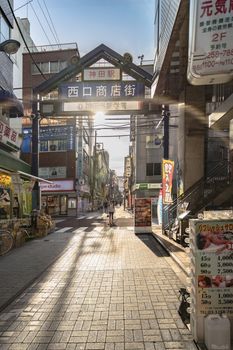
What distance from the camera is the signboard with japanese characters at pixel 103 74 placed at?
62.0 ft

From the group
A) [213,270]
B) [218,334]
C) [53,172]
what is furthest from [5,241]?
[53,172]

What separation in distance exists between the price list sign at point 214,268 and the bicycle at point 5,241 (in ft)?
29.5

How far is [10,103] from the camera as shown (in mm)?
18094

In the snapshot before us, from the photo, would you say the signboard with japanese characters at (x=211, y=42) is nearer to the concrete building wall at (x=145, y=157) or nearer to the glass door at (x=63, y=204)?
the glass door at (x=63, y=204)

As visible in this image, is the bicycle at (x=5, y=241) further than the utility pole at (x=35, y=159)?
No

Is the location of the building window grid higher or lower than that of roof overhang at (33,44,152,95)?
higher

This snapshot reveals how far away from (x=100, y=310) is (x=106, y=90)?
44.5 ft

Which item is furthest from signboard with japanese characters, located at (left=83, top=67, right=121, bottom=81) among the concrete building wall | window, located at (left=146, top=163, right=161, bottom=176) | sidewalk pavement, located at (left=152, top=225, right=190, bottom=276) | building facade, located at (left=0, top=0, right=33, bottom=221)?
window, located at (left=146, top=163, right=161, bottom=176)

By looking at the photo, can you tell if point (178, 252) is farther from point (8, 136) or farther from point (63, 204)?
point (63, 204)

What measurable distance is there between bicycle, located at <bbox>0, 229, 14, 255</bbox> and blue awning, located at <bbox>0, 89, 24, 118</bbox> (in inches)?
282

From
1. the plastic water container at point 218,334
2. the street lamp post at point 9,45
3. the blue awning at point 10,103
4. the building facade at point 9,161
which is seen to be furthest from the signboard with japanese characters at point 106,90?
the plastic water container at point 218,334

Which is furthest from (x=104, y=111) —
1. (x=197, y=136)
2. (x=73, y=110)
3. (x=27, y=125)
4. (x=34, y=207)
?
(x=27, y=125)

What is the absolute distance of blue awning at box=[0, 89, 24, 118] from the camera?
1764 cm

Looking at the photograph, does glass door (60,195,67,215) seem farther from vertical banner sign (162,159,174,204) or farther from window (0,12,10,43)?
vertical banner sign (162,159,174,204)
